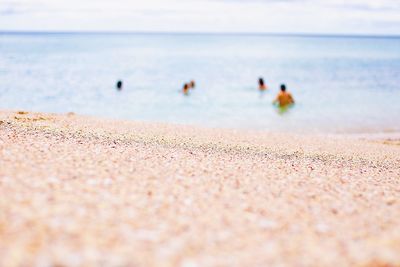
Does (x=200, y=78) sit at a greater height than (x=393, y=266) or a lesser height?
greater

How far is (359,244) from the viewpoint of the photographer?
4.87 meters

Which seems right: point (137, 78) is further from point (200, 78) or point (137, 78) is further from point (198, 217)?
point (198, 217)

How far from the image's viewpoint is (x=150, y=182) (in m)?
6.62

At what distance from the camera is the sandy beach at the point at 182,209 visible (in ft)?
14.3

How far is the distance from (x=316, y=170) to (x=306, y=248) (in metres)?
4.41

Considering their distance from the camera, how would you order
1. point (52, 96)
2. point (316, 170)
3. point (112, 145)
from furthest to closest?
1. point (52, 96)
2. point (112, 145)
3. point (316, 170)

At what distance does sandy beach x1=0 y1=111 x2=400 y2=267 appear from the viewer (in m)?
4.36

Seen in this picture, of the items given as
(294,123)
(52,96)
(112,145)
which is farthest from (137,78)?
(112,145)

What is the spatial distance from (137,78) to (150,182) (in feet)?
133

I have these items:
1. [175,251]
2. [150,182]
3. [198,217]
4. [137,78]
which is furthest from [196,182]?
[137,78]

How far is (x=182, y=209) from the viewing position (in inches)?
219

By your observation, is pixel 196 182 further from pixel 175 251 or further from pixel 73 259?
pixel 73 259

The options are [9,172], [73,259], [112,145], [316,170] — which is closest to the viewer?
[73,259]

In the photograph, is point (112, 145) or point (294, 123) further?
point (294, 123)
